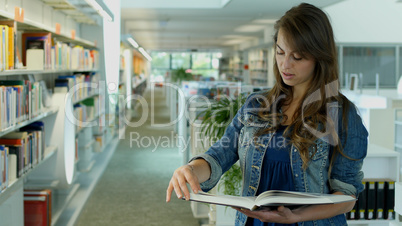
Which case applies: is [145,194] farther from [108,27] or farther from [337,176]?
[337,176]

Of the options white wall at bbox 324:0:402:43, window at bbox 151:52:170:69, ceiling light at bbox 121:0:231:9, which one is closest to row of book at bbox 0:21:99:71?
ceiling light at bbox 121:0:231:9

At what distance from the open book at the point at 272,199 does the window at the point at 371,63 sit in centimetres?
975

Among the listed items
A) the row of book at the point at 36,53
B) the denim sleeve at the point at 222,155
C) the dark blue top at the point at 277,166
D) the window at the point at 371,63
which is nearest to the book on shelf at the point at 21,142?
the row of book at the point at 36,53

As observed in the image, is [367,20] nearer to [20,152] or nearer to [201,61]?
[20,152]

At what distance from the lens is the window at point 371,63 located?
1045 cm

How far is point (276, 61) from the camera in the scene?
1442 millimetres

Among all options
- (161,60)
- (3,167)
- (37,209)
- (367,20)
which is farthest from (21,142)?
(161,60)

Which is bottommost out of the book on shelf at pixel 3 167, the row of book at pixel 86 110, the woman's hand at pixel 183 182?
the book on shelf at pixel 3 167

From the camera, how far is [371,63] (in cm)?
1067

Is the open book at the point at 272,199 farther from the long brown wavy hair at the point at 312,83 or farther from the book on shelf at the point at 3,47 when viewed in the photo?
the book on shelf at the point at 3,47

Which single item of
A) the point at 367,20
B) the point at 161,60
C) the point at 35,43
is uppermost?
the point at 161,60

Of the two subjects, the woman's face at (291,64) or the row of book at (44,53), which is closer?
the woman's face at (291,64)

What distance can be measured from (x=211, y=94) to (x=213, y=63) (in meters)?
22.9

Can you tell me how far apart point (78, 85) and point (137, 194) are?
1.49 m
